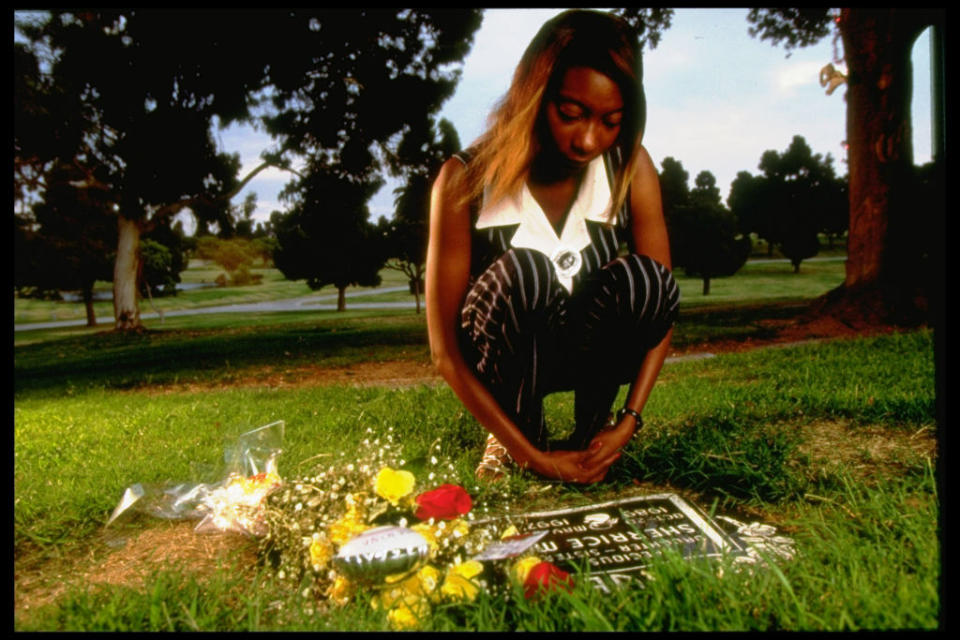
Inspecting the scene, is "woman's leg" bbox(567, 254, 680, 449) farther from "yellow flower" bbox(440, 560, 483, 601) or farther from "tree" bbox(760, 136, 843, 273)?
"tree" bbox(760, 136, 843, 273)

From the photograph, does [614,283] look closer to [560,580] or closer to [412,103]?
[560,580]

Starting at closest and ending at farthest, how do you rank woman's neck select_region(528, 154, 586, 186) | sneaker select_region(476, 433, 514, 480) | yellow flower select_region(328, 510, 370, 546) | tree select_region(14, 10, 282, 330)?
yellow flower select_region(328, 510, 370, 546) → woman's neck select_region(528, 154, 586, 186) → sneaker select_region(476, 433, 514, 480) → tree select_region(14, 10, 282, 330)

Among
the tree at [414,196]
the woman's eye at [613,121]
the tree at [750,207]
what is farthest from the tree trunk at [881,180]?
the woman's eye at [613,121]

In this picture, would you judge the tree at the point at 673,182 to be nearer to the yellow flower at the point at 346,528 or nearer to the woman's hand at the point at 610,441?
the woman's hand at the point at 610,441

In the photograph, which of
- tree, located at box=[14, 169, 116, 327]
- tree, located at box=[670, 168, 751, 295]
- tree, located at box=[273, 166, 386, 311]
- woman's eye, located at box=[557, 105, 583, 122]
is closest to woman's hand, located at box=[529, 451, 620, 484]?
woman's eye, located at box=[557, 105, 583, 122]

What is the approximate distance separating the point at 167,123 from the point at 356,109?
139 cm

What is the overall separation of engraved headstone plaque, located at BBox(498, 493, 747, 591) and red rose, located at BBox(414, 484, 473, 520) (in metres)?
0.26

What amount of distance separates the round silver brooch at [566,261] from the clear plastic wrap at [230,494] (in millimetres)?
1217

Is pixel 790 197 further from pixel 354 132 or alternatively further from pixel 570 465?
pixel 570 465

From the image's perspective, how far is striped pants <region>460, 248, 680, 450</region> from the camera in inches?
87.0

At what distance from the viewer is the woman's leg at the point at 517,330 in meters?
2.19

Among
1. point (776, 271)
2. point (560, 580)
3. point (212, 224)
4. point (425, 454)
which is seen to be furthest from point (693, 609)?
point (776, 271)

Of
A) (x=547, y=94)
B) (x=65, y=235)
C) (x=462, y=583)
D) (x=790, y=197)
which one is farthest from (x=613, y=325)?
(x=65, y=235)

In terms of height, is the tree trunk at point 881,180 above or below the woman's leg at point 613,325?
above
